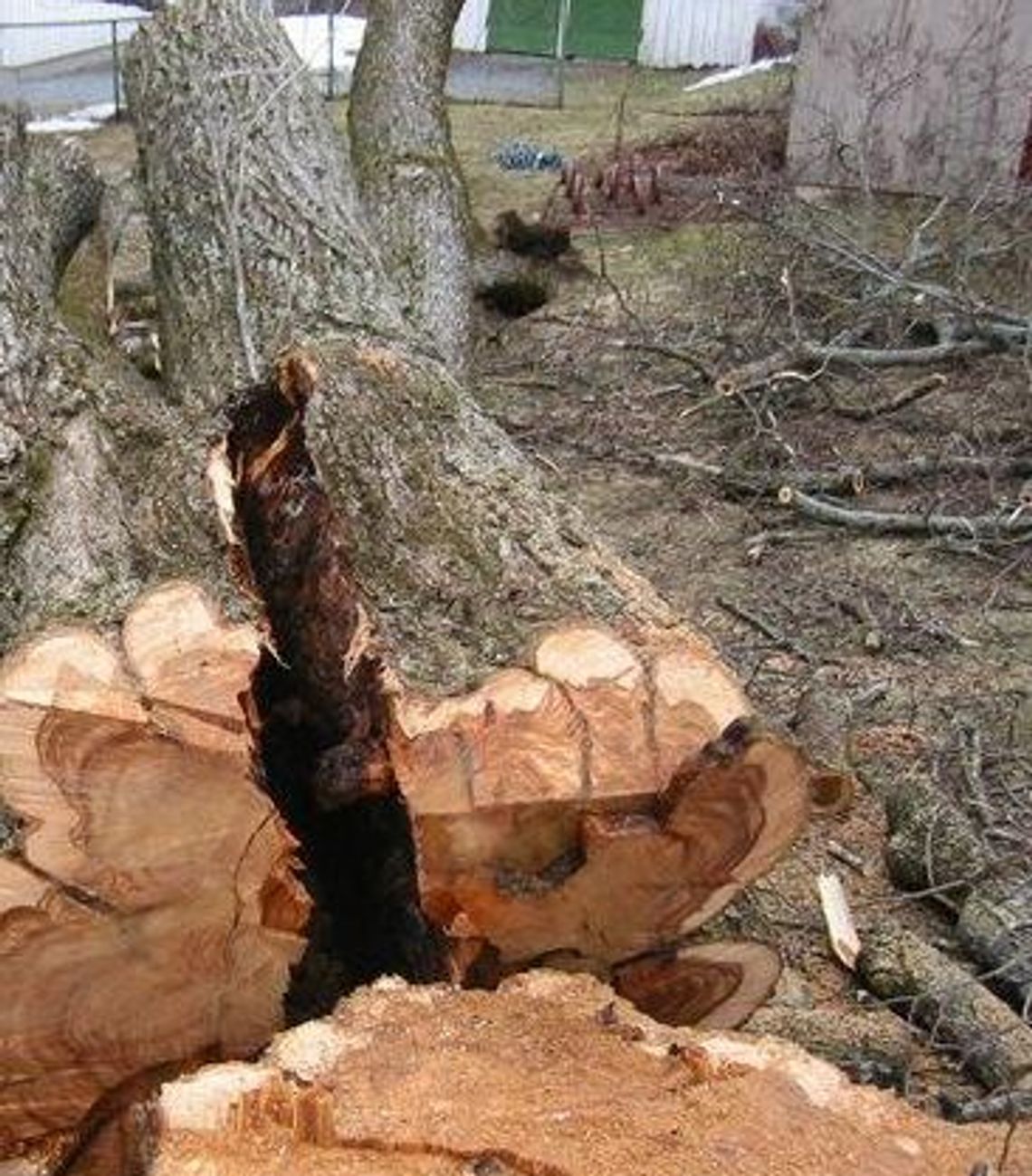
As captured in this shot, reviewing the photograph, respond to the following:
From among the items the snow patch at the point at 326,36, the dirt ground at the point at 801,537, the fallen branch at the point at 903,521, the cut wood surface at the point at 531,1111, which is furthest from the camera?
the snow patch at the point at 326,36

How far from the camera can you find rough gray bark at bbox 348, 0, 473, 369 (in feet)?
19.6

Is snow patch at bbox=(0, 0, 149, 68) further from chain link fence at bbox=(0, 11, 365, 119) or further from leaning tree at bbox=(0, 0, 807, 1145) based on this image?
leaning tree at bbox=(0, 0, 807, 1145)

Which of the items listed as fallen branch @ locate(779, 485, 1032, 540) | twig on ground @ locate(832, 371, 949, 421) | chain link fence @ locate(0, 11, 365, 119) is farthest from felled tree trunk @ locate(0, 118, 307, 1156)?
chain link fence @ locate(0, 11, 365, 119)

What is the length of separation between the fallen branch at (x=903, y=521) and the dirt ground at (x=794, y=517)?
44 mm

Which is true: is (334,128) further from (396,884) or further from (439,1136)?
(439,1136)

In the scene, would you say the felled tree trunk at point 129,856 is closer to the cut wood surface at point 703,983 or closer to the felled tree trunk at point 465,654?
the felled tree trunk at point 465,654

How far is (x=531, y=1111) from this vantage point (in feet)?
6.37

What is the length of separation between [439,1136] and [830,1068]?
0.47 m

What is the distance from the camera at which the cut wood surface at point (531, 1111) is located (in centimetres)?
187

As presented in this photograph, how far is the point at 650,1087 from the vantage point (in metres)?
2.00

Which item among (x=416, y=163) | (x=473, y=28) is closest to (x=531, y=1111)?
(x=416, y=163)

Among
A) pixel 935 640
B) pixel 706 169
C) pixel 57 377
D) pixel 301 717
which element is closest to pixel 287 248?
pixel 57 377

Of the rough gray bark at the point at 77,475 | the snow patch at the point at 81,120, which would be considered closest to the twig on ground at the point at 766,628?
the rough gray bark at the point at 77,475

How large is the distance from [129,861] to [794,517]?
3.64 meters
